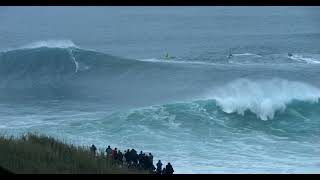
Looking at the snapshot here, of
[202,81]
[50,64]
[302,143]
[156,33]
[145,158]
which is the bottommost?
[145,158]

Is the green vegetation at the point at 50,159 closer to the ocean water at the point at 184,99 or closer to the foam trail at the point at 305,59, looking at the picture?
the ocean water at the point at 184,99

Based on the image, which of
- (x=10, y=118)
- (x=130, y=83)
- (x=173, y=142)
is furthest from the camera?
(x=130, y=83)

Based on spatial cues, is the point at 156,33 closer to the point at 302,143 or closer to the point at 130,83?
the point at 130,83

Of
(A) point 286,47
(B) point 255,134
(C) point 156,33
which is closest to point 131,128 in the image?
(B) point 255,134

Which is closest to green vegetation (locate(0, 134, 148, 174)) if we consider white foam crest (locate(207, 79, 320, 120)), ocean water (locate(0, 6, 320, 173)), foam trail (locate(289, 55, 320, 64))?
ocean water (locate(0, 6, 320, 173))

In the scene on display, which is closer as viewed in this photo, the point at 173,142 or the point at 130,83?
the point at 173,142

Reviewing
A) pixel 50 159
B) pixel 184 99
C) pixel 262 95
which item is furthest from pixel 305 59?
pixel 50 159

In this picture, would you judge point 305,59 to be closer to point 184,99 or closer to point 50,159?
point 184,99
